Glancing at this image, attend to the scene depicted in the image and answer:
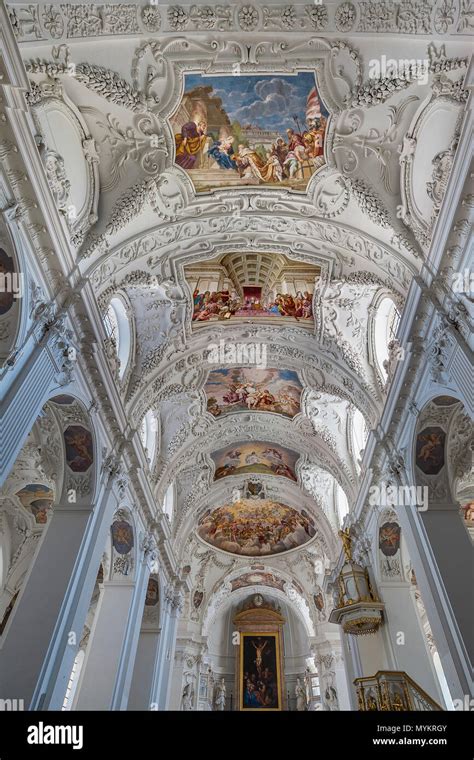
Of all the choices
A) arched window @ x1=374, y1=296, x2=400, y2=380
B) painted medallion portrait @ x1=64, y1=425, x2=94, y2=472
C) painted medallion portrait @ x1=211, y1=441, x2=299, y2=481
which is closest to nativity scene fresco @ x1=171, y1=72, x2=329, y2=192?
arched window @ x1=374, y1=296, x2=400, y2=380

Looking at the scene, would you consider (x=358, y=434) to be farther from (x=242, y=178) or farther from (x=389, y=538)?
(x=242, y=178)

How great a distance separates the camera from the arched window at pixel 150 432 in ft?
52.5

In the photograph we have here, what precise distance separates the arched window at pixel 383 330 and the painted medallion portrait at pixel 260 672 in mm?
23094

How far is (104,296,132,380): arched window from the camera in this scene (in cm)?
1297

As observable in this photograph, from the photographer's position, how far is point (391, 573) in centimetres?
1331

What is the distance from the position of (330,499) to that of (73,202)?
51.3 ft

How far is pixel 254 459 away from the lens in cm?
2111

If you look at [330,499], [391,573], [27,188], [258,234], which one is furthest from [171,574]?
[27,188]

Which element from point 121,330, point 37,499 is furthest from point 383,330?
point 37,499

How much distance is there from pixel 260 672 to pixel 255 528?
939cm

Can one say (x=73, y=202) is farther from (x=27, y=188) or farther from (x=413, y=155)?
(x=413, y=155)

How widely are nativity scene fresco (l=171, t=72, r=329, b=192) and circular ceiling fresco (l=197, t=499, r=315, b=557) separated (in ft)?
55.7

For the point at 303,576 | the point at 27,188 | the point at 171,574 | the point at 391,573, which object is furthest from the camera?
the point at 303,576

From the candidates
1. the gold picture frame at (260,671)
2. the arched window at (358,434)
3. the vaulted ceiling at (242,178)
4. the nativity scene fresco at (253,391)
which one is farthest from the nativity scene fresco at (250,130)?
the gold picture frame at (260,671)
